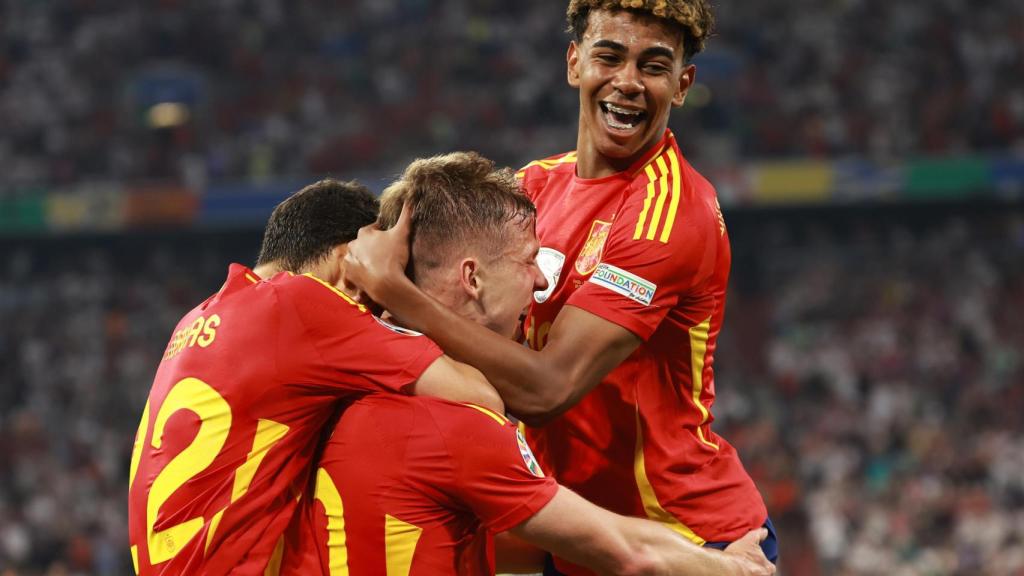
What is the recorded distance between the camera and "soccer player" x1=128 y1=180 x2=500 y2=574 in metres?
3.07

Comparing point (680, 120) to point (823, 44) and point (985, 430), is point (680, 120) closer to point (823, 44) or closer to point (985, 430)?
point (823, 44)

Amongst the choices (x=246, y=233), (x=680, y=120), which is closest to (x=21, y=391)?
(x=246, y=233)

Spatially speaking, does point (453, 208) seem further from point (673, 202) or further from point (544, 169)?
point (544, 169)

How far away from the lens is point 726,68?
21.5 m

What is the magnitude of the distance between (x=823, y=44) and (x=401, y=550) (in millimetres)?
20252

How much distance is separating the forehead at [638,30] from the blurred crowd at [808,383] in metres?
9.75

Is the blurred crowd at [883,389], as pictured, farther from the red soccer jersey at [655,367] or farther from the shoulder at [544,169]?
the shoulder at [544,169]

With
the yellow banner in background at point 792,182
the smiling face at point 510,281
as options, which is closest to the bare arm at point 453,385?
the smiling face at point 510,281

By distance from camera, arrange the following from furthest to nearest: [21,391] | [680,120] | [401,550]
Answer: [680,120] → [21,391] → [401,550]

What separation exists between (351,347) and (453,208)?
17.6 inches

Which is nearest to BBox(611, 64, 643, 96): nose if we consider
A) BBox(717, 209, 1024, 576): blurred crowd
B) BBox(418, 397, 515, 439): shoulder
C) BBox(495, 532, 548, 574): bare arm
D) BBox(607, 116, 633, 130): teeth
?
BBox(607, 116, 633, 130): teeth

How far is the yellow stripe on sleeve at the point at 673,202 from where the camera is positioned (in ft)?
12.4

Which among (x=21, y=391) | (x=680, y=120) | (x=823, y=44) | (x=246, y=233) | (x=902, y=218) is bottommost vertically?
(x=21, y=391)

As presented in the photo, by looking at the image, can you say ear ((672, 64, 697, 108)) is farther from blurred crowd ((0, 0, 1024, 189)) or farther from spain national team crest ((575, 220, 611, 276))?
blurred crowd ((0, 0, 1024, 189))
